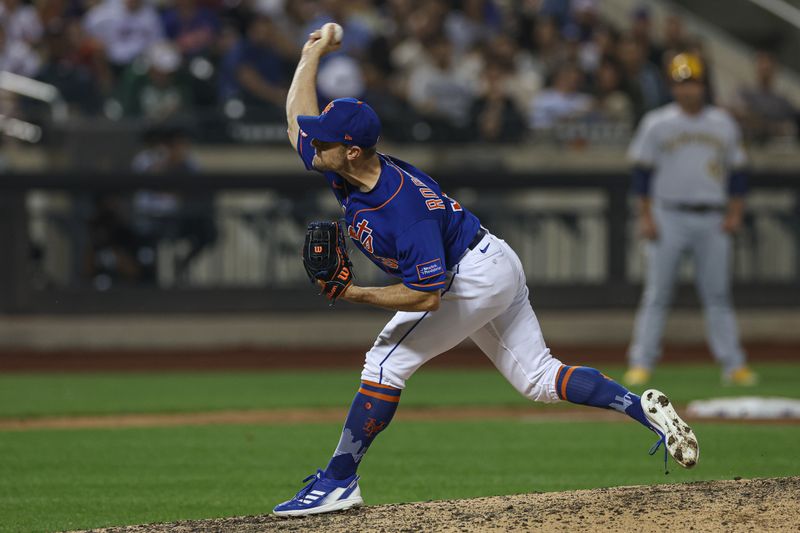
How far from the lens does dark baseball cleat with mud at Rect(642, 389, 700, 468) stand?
5516 millimetres

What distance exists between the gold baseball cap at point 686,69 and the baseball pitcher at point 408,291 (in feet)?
16.4

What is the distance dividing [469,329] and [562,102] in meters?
10.4

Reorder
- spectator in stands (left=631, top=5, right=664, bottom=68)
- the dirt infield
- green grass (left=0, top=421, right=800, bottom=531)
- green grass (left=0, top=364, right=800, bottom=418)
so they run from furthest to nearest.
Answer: spectator in stands (left=631, top=5, right=664, bottom=68) < the dirt infield < green grass (left=0, top=364, right=800, bottom=418) < green grass (left=0, top=421, right=800, bottom=531)

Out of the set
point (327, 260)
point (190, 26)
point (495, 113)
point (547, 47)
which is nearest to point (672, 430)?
point (327, 260)

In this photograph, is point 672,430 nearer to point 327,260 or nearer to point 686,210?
point 327,260

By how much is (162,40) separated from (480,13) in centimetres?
441

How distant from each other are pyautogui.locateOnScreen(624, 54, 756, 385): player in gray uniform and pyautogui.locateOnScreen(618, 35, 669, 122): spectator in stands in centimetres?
480

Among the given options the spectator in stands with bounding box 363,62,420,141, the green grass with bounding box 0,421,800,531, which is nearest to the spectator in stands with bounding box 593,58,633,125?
the spectator in stands with bounding box 363,62,420,141

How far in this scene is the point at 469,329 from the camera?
5.81 meters

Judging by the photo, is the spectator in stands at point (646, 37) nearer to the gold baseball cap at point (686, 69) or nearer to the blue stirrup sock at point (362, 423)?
the gold baseball cap at point (686, 69)

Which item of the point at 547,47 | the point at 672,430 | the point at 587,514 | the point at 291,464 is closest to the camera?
the point at 587,514

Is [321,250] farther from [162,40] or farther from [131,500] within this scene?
[162,40]

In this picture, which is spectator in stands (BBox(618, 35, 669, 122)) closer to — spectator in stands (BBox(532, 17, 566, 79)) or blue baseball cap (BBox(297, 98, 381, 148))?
spectator in stands (BBox(532, 17, 566, 79))

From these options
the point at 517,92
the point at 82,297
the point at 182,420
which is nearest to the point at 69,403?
the point at 182,420
